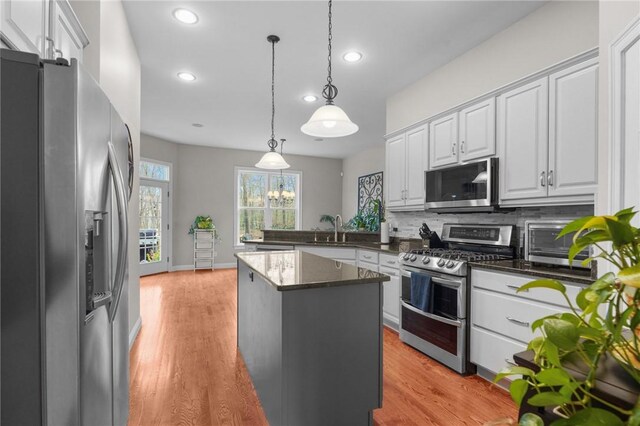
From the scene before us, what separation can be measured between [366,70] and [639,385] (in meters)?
3.73

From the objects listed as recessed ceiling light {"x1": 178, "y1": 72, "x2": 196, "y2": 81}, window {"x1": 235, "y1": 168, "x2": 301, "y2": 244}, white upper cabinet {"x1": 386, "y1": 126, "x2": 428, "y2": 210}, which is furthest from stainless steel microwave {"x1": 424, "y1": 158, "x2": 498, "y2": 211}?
window {"x1": 235, "y1": 168, "x2": 301, "y2": 244}

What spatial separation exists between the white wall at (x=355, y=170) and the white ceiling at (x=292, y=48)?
86.1 inches

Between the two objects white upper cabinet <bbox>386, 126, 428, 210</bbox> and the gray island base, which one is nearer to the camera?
the gray island base

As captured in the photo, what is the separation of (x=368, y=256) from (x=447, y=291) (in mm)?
1374

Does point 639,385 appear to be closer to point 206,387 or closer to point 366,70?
point 206,387

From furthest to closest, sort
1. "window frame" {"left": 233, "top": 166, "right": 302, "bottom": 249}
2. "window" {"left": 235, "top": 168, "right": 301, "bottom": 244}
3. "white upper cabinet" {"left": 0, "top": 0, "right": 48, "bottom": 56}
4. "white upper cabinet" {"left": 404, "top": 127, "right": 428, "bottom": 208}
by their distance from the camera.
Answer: "window" {"left": 235, "top": 168, "right": 301, "bottom": 244} < "window frame" {"left": 233, "top": 166, "right": 302, "bottom": 249} < "white upper cabinet" {"left": 404, "top": 127, "right": 428, "bottom": 208} < "white upper cabinet" {"left": 0, "top": 0, "right": 48, "bottom": 56}

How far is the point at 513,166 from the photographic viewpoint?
270 cm

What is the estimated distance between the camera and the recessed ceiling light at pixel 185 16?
2.69 m

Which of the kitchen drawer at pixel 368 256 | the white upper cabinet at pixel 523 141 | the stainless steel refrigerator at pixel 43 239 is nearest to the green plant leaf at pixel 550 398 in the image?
the stainless steel refrigerator at pixel 43 239

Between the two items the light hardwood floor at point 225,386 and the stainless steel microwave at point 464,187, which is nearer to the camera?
the light hardwood floor at point 225,386

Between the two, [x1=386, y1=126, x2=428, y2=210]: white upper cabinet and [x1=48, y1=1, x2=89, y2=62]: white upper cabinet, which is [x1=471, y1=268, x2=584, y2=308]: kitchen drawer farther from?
[x1=48, y1=1, x2=89, y2=62]: white upper cabinet

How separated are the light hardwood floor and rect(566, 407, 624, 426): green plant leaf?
189cm

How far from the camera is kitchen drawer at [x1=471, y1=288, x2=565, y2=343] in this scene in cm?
214

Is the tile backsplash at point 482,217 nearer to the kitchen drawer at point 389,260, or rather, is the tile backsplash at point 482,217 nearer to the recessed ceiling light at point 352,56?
the kitchen drawer at point 389,260
